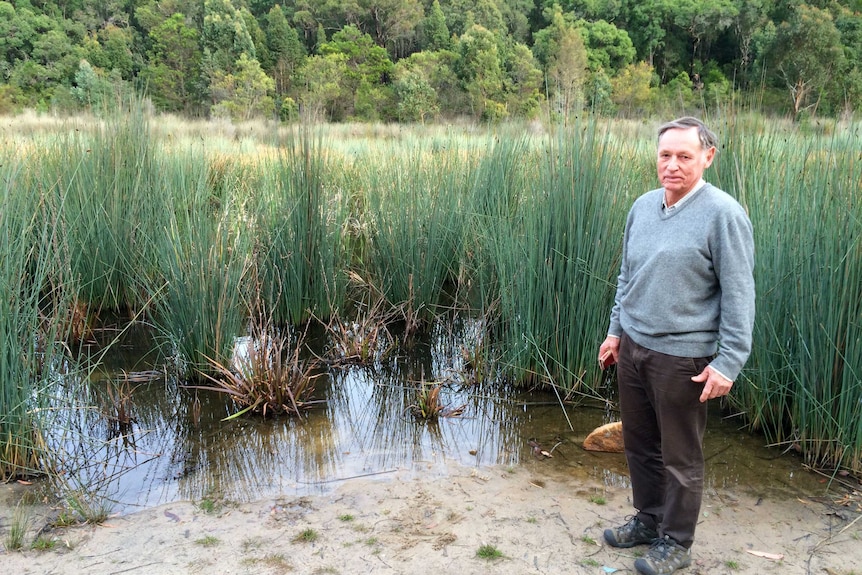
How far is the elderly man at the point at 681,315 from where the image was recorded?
175 centimetres

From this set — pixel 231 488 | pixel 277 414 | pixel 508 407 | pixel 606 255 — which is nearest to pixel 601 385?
pixel 508 407

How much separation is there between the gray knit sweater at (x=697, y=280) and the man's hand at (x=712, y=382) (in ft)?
0.08

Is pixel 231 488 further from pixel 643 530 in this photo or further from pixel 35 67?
pixel 35 67

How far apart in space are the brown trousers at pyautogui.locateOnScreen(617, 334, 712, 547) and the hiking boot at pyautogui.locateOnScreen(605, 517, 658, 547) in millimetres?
33

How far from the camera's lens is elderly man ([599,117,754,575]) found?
175 centimetres

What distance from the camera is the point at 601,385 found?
3.68 m

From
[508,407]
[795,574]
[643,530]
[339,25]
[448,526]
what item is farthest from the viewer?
[339,25]

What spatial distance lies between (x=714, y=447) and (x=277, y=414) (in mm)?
2387

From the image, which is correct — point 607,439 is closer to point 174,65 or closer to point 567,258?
point 567,258

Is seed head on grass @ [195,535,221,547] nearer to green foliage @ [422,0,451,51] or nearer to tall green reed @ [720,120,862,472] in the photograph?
tall green reed @ [720,120,862,472]

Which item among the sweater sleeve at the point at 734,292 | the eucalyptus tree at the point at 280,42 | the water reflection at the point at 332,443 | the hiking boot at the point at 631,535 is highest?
the eucalyptus tree at the point at 280,42

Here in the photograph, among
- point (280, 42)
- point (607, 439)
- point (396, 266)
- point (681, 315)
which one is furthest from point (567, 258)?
point (280, 42)

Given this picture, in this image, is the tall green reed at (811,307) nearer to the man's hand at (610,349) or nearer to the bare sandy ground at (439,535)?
the bare sandy ground at (439,535)

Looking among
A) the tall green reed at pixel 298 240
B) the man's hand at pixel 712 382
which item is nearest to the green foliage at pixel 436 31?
the tall green reed at pixel 298 240
